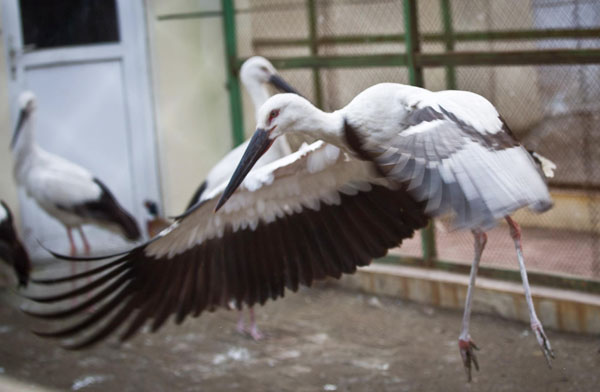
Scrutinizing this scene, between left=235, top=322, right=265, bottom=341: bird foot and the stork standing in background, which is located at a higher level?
the stork standing in background

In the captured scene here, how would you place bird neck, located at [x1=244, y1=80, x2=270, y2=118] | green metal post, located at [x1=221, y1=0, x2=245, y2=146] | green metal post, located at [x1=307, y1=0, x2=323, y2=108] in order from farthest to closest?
green metal post, located at [x1=221, y1=0, x2=245, y2=146] → green metal post, located at [x1=307, y1=0, x2=323, y2=108] → bird neck, located at [x1=244, y1=80, x2=270, y2=118]

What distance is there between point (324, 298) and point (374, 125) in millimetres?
2600

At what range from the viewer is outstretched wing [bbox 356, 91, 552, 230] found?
241 cm

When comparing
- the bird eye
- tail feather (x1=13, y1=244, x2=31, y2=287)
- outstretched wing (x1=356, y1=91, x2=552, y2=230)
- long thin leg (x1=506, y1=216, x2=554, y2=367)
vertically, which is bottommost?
tail feather (x1=13, y1=244, x2=31, y2=287)

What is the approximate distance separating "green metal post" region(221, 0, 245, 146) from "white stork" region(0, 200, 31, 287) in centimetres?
166

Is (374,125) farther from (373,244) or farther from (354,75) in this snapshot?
(354,75)

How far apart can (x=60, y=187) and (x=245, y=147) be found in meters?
1.62

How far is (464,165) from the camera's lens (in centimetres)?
249

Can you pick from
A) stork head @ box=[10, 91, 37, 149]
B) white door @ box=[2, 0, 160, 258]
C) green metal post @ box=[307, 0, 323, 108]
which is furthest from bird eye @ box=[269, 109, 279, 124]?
white door @ box=[2, 0, 160, 258]

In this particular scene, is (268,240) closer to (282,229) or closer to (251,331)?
(282,229)

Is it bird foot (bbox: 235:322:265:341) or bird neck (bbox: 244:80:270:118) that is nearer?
bird foot (bbox: 235:322:265:341)

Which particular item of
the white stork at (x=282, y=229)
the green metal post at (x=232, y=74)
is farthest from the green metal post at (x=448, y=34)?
the green metal post at (x=232, y=74)

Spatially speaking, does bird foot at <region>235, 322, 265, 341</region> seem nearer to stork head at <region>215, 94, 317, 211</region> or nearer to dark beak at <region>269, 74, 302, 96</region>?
dark beak at <region>269, 74, 302, 96</region>

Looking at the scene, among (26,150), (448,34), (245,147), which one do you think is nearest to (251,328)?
(245,147)
